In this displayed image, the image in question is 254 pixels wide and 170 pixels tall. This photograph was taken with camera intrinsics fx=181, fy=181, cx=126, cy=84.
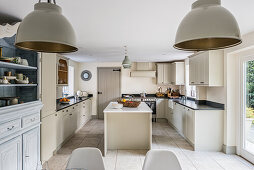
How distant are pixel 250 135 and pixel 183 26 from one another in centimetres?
366

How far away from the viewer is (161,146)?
14.1 feet

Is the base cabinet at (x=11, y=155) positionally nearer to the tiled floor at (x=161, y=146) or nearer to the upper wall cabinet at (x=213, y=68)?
the tiled floor at (x=161, y=146)

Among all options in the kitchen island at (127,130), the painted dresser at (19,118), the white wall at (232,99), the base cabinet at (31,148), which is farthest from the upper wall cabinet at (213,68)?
the base cabinet at (31,148)

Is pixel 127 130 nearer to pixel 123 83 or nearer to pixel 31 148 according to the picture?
pixel 31 148

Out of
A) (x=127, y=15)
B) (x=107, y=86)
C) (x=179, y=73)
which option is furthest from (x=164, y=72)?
(x=127, y=15)

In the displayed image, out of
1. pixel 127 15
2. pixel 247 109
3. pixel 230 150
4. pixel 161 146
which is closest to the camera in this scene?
pixel 127 15

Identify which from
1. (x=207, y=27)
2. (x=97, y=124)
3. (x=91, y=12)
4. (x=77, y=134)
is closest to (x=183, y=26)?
(x=207, y=27)

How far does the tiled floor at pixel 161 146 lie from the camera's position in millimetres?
3264

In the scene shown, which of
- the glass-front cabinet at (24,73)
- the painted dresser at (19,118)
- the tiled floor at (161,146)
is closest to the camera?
Result: the painted dresser at (19,118)

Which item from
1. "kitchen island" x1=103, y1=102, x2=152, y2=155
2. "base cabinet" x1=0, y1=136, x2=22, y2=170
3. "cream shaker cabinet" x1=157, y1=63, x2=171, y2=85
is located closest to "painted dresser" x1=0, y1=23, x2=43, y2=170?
"base cabinet" x1=0, y1=136, x2=22, y2=170

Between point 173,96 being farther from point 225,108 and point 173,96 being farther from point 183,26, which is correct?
point 183,26

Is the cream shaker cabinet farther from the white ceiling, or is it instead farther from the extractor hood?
the white ceiling

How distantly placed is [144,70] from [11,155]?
230 inches

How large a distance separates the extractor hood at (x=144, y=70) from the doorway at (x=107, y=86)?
75cm
